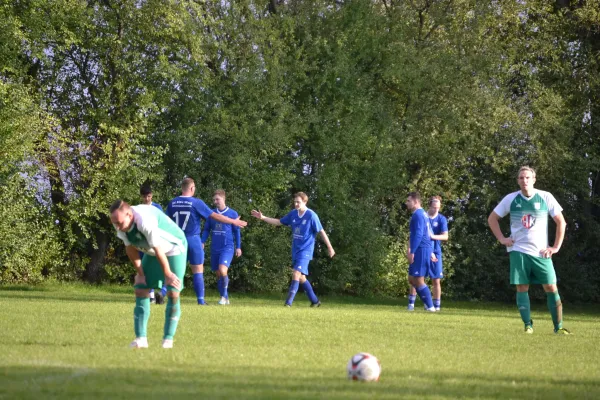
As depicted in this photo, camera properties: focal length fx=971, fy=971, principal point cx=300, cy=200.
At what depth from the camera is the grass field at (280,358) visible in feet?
22.7

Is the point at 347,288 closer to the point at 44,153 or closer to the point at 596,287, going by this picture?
the point at 596,287

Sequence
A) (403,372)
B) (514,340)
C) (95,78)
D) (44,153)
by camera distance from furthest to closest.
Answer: (95,78), (44,153), (514,340), (403,372)

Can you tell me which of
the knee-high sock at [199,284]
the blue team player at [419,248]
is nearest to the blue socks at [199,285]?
the knee-high sock at [199,284]

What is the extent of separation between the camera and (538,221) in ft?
42.3

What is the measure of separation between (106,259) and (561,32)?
606 inches

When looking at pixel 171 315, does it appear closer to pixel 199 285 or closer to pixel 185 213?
pixel 185 213

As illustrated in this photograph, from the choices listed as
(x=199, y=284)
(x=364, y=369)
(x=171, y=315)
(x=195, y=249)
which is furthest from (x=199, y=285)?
(x=364, y=369)

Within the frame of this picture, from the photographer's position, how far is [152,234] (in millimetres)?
9000

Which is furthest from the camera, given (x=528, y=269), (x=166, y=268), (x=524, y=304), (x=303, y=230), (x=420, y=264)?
(x=420, y=264)

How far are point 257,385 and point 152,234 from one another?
8.02ft

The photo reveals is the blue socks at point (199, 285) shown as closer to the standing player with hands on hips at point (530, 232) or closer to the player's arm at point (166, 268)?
the standing player with hands on hips at point (530, 232)

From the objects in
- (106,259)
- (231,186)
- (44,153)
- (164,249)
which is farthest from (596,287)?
(164,249)

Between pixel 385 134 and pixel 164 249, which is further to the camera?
pixel 385 134

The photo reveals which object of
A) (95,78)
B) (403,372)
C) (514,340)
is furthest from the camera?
(95,78)
